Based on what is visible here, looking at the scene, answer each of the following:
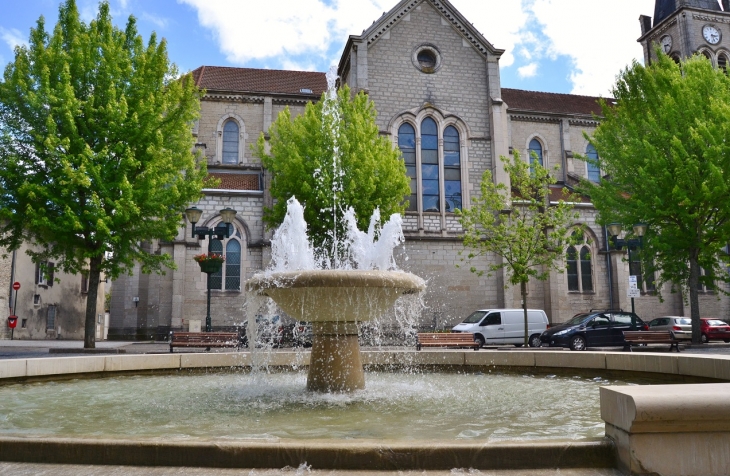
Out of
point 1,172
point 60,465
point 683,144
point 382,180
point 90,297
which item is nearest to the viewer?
point 60,465

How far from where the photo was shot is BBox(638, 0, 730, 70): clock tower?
134ft

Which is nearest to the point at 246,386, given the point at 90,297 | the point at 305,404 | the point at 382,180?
the point at 305,404

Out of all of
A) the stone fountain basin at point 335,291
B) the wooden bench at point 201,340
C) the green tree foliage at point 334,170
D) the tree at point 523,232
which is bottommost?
the wooden bench at point 201,340

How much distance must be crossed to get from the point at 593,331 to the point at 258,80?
78.1 ft

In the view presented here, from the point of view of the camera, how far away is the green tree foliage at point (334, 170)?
23594 millimetres

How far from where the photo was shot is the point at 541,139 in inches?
1427

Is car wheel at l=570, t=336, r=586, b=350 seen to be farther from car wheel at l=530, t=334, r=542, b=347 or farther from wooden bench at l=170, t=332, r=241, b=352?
wooden bench at l=170, t=332, r=241, b=352

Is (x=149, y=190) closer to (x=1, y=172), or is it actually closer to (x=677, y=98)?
(x=1, y=172)

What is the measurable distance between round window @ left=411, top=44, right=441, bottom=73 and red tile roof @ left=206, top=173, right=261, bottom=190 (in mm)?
10689

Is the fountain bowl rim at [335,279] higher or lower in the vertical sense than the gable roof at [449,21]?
lower

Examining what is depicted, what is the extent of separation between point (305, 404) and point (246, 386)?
215 centimetres

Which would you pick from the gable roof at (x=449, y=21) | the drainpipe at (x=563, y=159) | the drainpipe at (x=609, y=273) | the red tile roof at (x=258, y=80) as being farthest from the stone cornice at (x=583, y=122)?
the red tile roof at (x=258, y=80)

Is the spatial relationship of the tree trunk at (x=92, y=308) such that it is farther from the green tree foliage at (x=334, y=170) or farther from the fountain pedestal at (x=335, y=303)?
the fountain pedestal at (x=335, y=303)

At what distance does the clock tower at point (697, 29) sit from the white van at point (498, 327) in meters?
27.0
